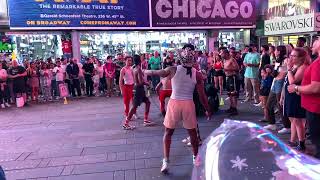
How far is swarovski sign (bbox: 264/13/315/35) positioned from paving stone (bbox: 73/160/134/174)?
24.5 ft

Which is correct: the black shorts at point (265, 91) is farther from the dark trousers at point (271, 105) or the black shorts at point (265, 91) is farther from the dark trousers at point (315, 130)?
the dark trousers at point (315, 130)

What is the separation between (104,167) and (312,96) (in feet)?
9.57

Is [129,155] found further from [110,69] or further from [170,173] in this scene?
[110,69]

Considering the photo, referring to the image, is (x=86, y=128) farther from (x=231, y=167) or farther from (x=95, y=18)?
(x=95, y=18)

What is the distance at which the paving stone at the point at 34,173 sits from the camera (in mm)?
4938

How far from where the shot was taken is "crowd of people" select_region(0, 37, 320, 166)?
4.57m

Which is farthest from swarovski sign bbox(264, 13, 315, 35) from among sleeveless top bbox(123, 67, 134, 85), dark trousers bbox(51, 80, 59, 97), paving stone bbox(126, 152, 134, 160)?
dark trousers bbox(51, 80, 59, 97)

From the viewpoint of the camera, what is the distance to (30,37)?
16422mm

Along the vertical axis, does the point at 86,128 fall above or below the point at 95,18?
below

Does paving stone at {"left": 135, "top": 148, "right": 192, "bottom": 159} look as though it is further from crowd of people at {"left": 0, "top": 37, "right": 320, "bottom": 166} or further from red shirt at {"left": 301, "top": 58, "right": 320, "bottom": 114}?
red shirt at {"left": 301, "top": 58, "right": 320, "bottom": 114}

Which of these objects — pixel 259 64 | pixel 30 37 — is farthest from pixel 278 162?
pixel 30 37

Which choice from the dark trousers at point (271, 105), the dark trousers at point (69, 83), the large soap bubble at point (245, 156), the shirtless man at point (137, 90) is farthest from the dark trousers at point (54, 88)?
the large soap bubble at point (245, 156)

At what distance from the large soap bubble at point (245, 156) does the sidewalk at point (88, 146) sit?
8.50 feet

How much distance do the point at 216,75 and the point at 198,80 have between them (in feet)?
25.6
